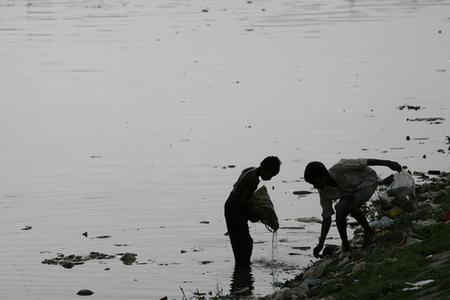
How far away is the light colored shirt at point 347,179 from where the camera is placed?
11609mm

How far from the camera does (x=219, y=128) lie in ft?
74.2

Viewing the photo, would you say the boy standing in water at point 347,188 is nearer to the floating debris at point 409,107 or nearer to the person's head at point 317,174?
the person's head at point 317,174

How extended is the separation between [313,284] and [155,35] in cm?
3250

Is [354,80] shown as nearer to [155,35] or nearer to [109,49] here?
[109,49]

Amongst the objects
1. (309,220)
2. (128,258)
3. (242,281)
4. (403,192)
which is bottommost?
(242,281)

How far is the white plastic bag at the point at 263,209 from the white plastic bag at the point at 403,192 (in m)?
1.29

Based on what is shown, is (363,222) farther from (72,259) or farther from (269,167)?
(72,259)

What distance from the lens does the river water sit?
45.3 ft

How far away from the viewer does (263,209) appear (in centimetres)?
1264

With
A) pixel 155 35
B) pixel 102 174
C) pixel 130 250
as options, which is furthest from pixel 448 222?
pixel 155 35

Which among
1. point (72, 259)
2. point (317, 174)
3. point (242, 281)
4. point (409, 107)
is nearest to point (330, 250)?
point (242, 281)

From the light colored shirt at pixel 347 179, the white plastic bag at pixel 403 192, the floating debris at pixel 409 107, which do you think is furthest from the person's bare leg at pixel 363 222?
the floating debris at pixel 409 107

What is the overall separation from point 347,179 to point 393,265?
2098 mm

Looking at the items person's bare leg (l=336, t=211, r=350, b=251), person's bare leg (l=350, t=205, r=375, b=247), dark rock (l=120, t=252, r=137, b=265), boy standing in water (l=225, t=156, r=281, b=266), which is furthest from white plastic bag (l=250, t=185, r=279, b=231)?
dark rock (l=120, t=252, r=137, b=265)
